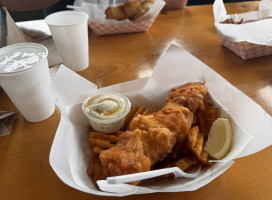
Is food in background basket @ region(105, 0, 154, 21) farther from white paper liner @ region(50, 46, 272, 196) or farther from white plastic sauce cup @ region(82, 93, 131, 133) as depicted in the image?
white plastic sauce cup @ region(82, 93, 131, 133)

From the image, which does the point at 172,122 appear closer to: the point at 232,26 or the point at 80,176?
the point at 80,176

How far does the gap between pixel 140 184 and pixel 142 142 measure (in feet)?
0.62

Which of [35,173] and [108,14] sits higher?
[108,14]

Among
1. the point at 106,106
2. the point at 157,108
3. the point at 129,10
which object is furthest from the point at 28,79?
the point at 129,10

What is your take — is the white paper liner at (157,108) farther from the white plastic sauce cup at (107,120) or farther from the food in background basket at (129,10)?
the food in background basket at (129,10)

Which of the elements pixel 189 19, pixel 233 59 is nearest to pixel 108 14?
pixel 189 19

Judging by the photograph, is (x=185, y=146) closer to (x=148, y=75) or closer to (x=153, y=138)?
(x=153, y=138)

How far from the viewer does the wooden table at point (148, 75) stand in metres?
1.05

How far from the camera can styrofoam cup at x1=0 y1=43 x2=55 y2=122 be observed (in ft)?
3.99

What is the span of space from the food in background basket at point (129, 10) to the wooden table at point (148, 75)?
0.22 m

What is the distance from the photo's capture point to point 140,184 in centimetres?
104

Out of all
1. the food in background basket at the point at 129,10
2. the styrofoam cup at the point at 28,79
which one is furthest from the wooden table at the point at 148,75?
the food in background basket at the point at 129,10

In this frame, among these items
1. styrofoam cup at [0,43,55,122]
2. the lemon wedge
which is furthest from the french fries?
styrofoam cup at [0,43,55,122]

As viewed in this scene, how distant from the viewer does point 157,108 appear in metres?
1.52
